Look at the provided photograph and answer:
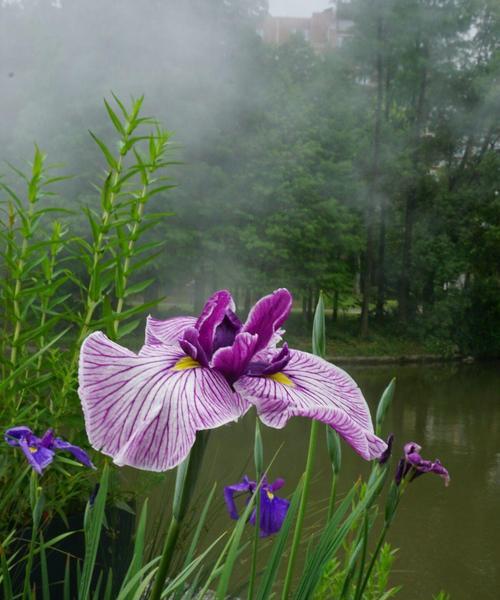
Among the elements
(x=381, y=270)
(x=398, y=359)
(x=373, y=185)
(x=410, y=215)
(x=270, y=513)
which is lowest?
(x=398, y=359)

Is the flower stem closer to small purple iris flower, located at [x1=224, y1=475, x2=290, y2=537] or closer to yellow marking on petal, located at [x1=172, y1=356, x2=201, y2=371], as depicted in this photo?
yellow marking on petal, located at [x1=172, y1=356, x2=201, y2=371]

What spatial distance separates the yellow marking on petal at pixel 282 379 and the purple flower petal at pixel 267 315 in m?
0.02

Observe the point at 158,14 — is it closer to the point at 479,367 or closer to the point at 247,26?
the point at 247,26

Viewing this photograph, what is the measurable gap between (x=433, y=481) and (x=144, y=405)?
3775 mm

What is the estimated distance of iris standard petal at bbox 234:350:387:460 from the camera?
0.37 metres

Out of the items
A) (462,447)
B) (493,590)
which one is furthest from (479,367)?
(493,590)

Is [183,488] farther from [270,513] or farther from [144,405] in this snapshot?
[270,513]

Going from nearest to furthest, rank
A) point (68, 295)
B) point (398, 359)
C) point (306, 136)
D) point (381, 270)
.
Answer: point (68, 295) < point (398, 359) < point (306, 136) < point (381, 270)

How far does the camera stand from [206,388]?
0.37m

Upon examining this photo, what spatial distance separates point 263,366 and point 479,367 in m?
10.3

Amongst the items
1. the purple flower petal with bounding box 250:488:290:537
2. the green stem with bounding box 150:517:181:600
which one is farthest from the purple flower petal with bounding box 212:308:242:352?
the purple flower petal with bounding box 250:488:290:537

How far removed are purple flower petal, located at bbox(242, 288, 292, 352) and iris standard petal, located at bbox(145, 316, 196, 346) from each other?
6 cm

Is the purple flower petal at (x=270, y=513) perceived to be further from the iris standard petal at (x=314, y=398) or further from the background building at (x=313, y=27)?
the background building at (x=313, y=27)

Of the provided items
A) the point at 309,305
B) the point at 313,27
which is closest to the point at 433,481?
the point at 309,305
